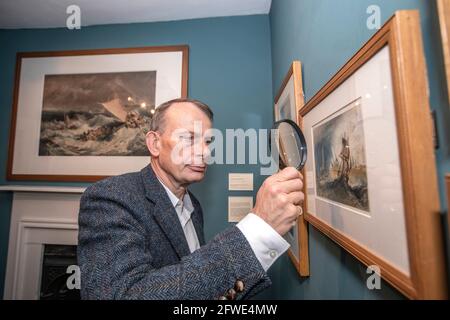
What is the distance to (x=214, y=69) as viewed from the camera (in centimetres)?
156

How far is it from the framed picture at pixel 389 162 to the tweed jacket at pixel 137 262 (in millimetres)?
229

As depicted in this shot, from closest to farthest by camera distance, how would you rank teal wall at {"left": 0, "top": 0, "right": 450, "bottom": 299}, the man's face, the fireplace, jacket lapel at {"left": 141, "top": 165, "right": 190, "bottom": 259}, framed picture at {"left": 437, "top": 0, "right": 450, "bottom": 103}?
framed picture at {"left": 437, "top": 0, "right": 450, "bottom": 103}
jacket lapel at {"left": 141, "top": 165, "right": 190, "bottom": 259}
the man's face
teal wall at {"left": 0, "top": 0, "right": 450, "bottom": 299}
the fireplace

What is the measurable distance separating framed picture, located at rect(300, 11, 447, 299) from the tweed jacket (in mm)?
229

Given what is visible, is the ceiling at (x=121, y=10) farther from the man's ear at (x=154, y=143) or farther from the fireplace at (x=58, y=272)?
the fireplace at (x=58, y=272)

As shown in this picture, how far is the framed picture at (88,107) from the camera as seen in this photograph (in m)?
1.56

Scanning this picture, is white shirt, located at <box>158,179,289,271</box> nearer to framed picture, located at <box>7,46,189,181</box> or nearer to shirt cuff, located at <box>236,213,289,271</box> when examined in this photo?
shirt cuff, located at <box>236,213,289,271</box>

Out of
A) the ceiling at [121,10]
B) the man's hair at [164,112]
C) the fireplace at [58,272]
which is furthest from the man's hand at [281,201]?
the fireplace at [58,272]

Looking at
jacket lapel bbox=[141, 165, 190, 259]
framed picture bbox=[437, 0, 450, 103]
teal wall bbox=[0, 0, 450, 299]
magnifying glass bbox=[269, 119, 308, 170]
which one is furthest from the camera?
teal wall bbox=[0, 0, 450, 299]

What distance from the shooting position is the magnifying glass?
0.57m

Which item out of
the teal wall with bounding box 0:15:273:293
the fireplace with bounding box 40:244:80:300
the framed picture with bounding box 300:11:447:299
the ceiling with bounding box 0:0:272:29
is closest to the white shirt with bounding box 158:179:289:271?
the framed picture with bounding box 300:11:447:299

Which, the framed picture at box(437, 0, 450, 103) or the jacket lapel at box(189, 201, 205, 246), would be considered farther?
the jacket lapel at box(189, 201, 205, 246)

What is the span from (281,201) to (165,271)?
11.5 inches

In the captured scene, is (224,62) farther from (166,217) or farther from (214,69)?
(166,217)

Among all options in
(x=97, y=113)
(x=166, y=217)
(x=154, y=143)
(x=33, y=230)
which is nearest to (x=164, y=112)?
(x=154, y=143)
